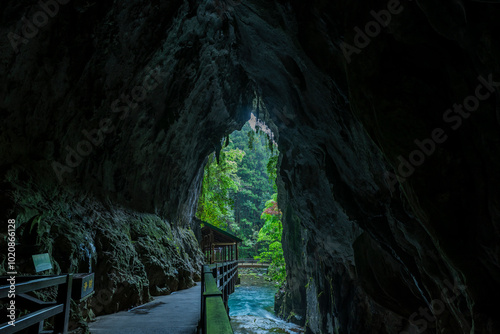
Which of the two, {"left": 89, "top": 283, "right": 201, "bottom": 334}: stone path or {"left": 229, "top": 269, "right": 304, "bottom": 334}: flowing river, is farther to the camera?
{"left": 229, "top": 269, "right": 304, "bottom": 334}: flowing river

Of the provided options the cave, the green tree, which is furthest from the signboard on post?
the green tree

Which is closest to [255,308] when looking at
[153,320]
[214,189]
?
[214,189]

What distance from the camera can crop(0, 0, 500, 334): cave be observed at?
3.22 m

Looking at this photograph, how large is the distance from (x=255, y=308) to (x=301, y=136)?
68.0 ft

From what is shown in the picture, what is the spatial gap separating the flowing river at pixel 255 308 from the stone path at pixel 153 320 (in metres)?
9.81

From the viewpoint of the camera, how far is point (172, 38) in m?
8.48

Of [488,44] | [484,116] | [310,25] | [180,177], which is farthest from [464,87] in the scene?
[180,177]

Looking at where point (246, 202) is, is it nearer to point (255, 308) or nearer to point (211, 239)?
point (255, 308)

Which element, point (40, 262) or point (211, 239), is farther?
point (211, 239)

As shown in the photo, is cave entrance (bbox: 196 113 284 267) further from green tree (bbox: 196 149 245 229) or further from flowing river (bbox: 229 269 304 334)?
flowing river (bbox: 229 269 304 334)

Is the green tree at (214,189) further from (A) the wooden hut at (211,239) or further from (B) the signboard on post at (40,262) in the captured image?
(B) the signboard on post at (40,262)

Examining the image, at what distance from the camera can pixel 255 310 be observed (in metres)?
23.7

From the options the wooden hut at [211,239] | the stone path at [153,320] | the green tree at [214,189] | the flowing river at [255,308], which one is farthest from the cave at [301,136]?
the green tree at [214,189]

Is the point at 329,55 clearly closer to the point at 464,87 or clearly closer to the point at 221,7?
the point at 464,87
